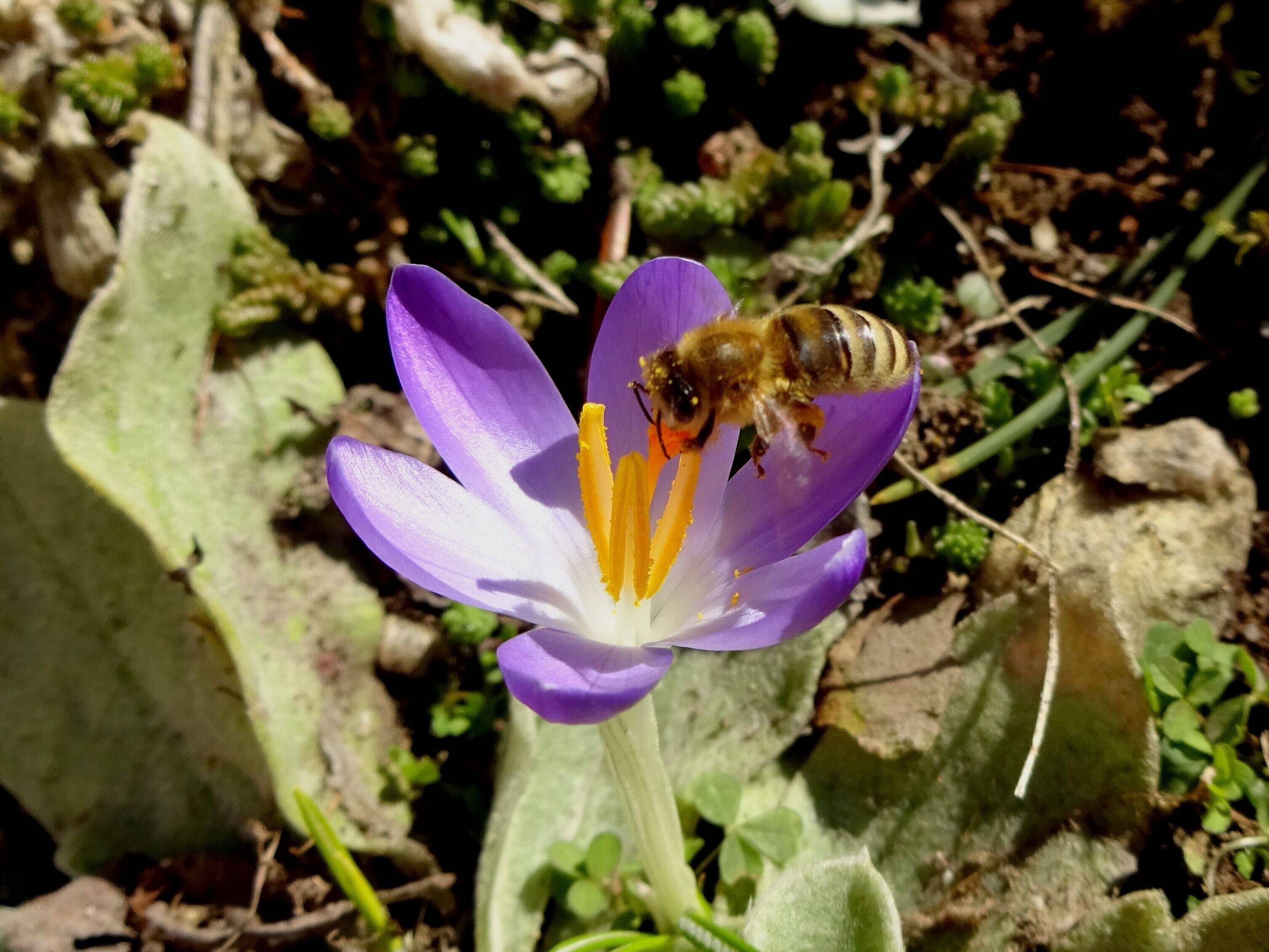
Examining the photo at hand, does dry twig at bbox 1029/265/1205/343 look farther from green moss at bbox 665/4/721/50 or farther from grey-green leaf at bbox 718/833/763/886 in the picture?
grey-green leaf at bbox 718/833/763/886

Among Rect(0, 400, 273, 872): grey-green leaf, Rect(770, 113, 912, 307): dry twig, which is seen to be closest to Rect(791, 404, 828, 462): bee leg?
Rect(770, 113, 912, 307): dry twig

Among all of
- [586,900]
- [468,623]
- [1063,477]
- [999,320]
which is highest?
[999,320]

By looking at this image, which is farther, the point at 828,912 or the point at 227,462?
the point at 227,462

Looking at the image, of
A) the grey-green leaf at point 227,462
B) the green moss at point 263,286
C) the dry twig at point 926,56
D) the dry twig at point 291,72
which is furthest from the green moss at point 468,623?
the dry twig at point 926,56

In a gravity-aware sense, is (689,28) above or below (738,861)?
above

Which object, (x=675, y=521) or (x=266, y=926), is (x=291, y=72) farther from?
(x=266, y=926)

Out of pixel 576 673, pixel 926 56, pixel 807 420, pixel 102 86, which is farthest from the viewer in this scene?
pixel 926 56

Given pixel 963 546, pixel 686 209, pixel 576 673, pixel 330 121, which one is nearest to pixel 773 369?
pixel 576 673
